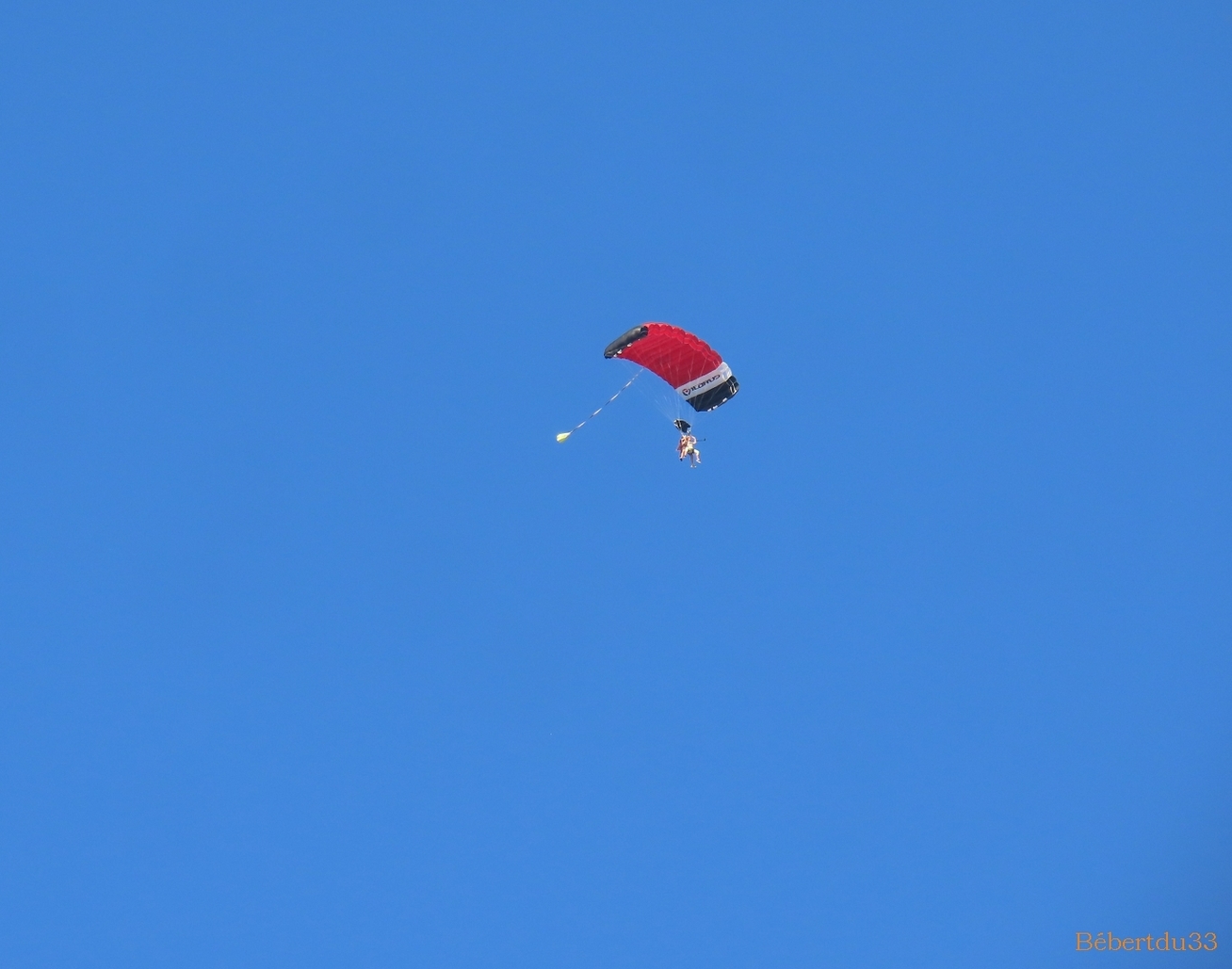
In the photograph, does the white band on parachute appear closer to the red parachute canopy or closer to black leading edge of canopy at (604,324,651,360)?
the red parachute canopy

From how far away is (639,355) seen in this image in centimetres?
2941

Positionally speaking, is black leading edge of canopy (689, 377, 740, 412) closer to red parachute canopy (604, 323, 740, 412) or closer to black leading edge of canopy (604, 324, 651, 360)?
red parachute canopy (604, 323, 740, 412)

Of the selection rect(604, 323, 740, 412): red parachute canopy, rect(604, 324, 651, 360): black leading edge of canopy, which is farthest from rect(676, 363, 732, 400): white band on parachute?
rect(604, 324, 651, 360): black leading edge of canopy

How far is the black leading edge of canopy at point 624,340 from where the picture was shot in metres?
27.9

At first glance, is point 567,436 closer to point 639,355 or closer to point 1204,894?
point 639,355

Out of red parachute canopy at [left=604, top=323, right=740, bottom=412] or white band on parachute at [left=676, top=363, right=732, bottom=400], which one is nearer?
red parachute canopy at [left=604, top=323, right=740, bottom=412]

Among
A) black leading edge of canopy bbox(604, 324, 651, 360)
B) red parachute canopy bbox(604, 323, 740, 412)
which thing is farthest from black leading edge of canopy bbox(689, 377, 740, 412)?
black leading edge of canopy bbox(604, 324, 651, 360)

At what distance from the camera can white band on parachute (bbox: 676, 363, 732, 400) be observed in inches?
1188

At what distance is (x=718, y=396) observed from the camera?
99.8 ft

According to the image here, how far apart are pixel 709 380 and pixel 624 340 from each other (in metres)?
3.10

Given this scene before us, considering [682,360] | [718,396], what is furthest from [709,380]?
[682,360]

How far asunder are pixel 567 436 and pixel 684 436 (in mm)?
3410

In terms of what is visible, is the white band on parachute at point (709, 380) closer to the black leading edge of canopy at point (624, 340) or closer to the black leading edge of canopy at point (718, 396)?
the black leading edge of canopy at point (718, 396)

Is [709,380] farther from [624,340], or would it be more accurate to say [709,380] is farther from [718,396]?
[624,340]
